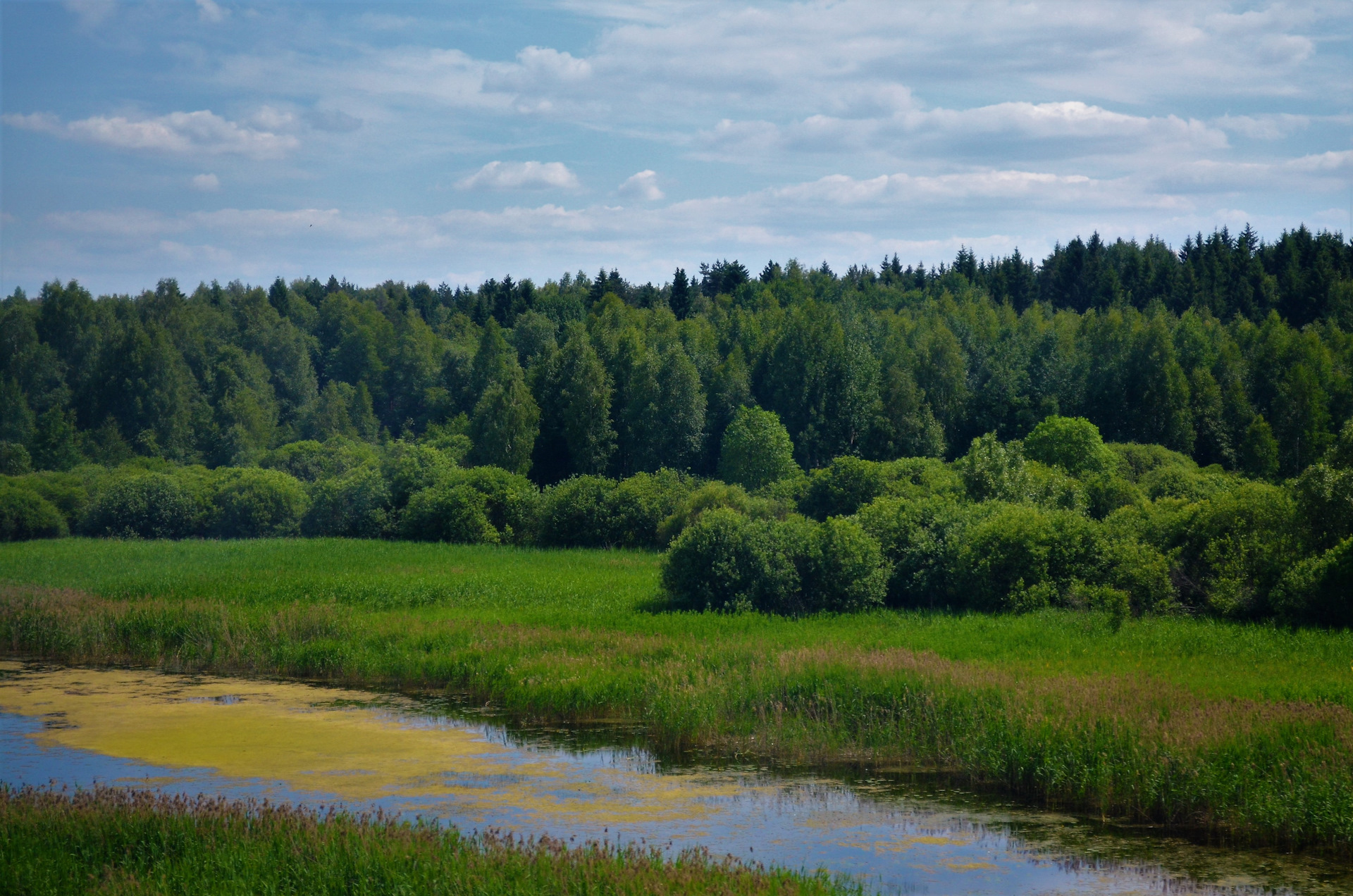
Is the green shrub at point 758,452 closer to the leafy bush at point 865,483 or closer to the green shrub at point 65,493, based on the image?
the leafy bush at point 865,483

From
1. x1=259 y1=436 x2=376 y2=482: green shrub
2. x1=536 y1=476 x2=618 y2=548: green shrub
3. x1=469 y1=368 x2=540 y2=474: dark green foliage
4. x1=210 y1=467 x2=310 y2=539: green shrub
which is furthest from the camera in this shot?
x1=259 y1=436 x2=376 y2=482: green shrub

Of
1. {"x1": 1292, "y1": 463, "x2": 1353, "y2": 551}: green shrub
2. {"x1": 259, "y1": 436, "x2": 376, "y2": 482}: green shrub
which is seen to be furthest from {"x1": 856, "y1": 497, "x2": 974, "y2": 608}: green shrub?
{"x1": 259, "y1": 436, "x2": 376, "y2": 482}: green shrub

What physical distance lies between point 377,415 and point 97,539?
61.5 meters

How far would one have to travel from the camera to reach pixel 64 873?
44.2 ft

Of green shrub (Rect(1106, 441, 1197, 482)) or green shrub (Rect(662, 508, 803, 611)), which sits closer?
green shrub (Rect(662, 508, 803, 611))

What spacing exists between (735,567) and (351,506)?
1619 inches

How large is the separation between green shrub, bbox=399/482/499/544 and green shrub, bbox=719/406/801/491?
800 inches

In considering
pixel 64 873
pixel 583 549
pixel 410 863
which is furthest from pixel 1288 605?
pixel 583 549

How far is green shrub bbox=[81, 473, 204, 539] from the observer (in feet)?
223

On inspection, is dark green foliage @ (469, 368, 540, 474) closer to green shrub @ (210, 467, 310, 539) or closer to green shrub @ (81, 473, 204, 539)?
green shrub @ (210, 467, 310, 539)

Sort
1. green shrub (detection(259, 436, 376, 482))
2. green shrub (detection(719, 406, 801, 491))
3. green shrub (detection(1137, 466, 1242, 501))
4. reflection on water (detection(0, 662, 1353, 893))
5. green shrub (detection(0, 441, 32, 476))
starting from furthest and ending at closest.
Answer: green shrub (detection(0, 441, 32, 476)) → green shrub (detection(259, 436, 376, 482)) → green shrub (detection(719, 406, 801, 491)) → green shrub (detection(1137, 466, 1242, 501)) → reflection on water (detection(0, 662, 1353, 893))

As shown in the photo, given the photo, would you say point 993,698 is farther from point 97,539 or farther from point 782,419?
point 782,419

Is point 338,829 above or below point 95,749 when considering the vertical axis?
above

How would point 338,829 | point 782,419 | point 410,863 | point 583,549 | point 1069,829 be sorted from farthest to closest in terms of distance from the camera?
point 782,419
point 583,549
point 1069,829
point 338,829
point 410,863
